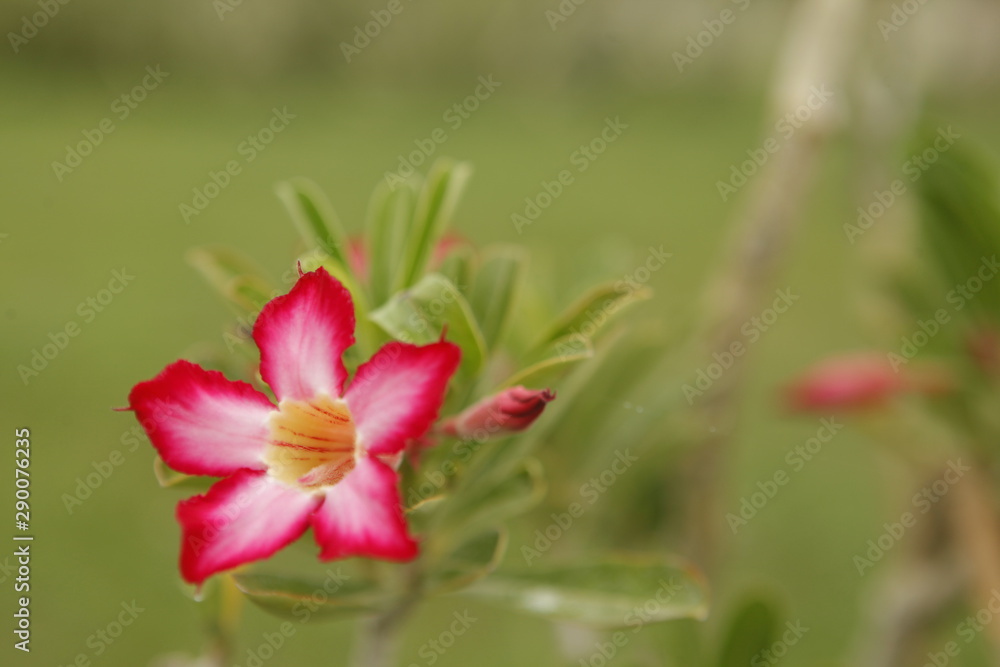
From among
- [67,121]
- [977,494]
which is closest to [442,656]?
[977,494]

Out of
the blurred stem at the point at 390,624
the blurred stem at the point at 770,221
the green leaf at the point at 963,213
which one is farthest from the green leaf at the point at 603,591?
the green leaf at the point at 963,213

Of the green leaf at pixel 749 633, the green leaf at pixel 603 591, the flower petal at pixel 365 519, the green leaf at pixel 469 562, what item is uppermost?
the flower petal at pixel 365 519

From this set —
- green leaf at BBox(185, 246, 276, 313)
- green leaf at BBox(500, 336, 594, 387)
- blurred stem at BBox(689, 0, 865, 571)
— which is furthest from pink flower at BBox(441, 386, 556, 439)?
blurred stem at BBox(689, 0, 865, 571)

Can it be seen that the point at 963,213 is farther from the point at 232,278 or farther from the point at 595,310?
the point at 232,278

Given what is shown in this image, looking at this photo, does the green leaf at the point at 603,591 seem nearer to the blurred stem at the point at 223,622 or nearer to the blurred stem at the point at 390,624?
the blurred stem at the point at 390,624

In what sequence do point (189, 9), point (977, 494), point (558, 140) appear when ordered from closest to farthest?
point (977, 494) < point (558, 140) < point (189, 9)

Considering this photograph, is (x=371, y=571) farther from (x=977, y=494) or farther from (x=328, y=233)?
(x=977, y=494)

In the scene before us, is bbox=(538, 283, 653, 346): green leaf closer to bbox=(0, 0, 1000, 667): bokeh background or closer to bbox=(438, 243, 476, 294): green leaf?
bbox=(438, 243, 476, 294): green leaf
